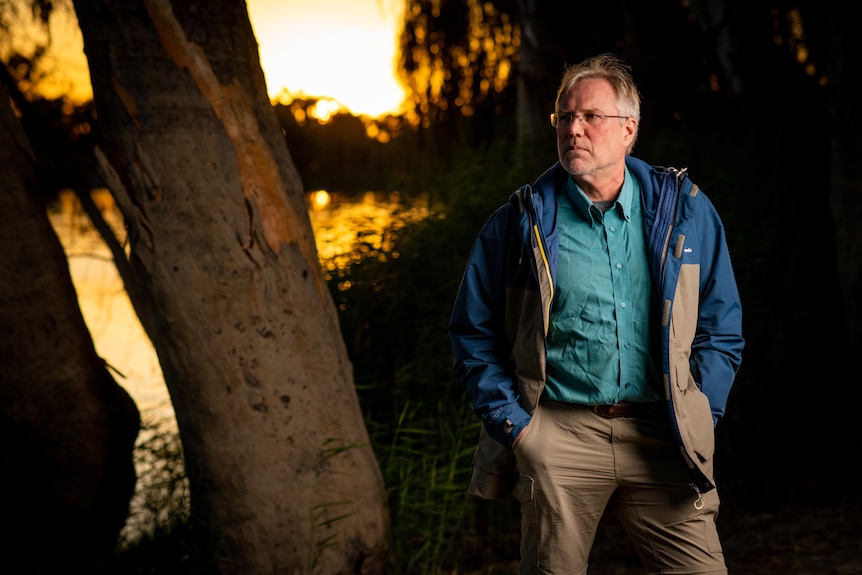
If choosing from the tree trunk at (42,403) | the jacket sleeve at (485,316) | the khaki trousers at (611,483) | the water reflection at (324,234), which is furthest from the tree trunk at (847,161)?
the tree trunk at (42,403)

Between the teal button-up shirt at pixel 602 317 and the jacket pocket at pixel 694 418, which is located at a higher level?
the teal button-up shirt at pixel 602 317

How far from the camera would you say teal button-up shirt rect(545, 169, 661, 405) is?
8.33 feet

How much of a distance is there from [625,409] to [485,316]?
0.47 meters

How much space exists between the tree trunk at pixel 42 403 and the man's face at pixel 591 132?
220 cm

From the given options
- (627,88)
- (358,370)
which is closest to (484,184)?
(358,370)

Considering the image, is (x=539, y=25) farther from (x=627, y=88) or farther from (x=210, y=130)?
(x=627, y=88)

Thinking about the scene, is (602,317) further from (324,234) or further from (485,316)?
(324,234)

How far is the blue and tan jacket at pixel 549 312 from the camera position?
98.4 inches

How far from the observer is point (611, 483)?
2.62m

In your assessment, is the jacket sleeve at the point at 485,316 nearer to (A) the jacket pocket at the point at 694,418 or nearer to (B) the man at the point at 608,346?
(B) the man at the point at 608,346

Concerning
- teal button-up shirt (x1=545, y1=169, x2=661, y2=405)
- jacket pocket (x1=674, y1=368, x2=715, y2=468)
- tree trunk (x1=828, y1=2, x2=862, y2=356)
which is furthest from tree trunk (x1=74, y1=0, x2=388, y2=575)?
tree trunk (x1=828, y1=2, x2=862, y2=356)

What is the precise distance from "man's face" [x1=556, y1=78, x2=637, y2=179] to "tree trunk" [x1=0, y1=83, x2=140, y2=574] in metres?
2.20

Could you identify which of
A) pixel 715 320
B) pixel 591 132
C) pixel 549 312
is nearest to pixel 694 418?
pixel 715 320

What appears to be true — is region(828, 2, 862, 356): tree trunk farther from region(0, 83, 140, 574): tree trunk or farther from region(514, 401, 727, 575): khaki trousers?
region(0, 83, 140, 574): tree trunk
